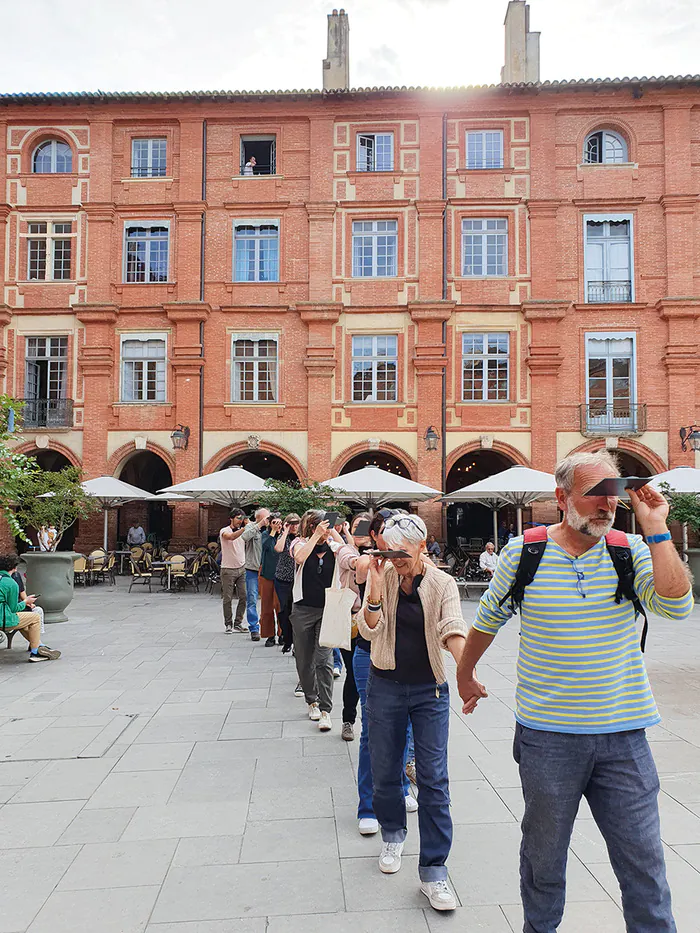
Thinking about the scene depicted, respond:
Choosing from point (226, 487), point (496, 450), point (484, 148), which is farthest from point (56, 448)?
point (484, 148)

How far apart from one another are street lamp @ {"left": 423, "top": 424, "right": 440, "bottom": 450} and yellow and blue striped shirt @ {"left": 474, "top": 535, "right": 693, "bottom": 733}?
17218 millimetres

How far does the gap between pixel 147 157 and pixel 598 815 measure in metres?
23.0

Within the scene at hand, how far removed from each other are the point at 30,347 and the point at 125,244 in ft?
14.0

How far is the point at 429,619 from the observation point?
338 centimetres

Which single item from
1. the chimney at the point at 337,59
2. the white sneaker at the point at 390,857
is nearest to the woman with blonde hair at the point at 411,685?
the white sneaker at the point at 390,857

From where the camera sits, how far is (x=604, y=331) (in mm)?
20172

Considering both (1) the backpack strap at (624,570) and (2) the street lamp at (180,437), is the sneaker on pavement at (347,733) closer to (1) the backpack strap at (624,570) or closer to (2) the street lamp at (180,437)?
(1) the backpack strap at (624,570)

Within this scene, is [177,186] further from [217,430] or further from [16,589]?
[16,589]

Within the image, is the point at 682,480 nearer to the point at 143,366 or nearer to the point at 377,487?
the point at 377,487

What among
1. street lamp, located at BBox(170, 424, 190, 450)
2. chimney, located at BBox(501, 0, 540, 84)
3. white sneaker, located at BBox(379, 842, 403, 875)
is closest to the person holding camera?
white sneaker, located at BBox(379, 842, 403, 875)

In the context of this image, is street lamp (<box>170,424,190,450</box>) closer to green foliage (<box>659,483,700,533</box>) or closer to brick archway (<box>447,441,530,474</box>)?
brick archway (<box>447,441,530,474</box>)

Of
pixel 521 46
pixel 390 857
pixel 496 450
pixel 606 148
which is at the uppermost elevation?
pixel 521 46

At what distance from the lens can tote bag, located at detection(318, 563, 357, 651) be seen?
15.5 ft

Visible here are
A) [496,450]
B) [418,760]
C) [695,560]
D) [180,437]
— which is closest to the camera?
[418,760]
